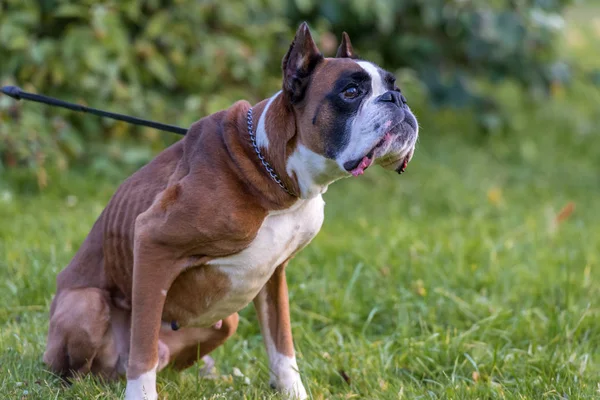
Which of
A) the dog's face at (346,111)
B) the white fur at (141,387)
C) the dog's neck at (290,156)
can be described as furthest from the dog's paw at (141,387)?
the dog's face at (346,111)

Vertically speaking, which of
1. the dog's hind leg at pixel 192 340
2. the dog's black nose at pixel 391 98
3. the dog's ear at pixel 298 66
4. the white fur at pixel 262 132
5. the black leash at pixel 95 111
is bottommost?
the dog's hind leg at pixel 192 340

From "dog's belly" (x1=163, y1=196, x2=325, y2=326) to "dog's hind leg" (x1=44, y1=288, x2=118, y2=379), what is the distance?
0.24m

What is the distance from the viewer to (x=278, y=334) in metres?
3.10

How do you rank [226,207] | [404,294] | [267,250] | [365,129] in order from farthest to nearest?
[404,294] → [267,250] → [226,207] → [365,129]

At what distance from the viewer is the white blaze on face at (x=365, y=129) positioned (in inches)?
99.2

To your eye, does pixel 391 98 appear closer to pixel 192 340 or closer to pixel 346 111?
pixel 346 111

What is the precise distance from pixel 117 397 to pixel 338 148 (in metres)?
1.15

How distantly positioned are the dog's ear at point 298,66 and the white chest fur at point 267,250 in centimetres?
38

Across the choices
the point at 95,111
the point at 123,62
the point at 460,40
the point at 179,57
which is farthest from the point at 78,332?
the point at 460,40

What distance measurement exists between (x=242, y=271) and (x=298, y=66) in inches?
28.2

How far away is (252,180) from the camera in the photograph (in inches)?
106

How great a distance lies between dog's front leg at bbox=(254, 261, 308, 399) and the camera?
3055 mm

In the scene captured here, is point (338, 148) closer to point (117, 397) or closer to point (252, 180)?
point (252, 180)

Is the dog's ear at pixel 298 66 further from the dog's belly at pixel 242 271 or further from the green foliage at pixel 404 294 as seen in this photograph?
the green foliage at pixel 404 294
